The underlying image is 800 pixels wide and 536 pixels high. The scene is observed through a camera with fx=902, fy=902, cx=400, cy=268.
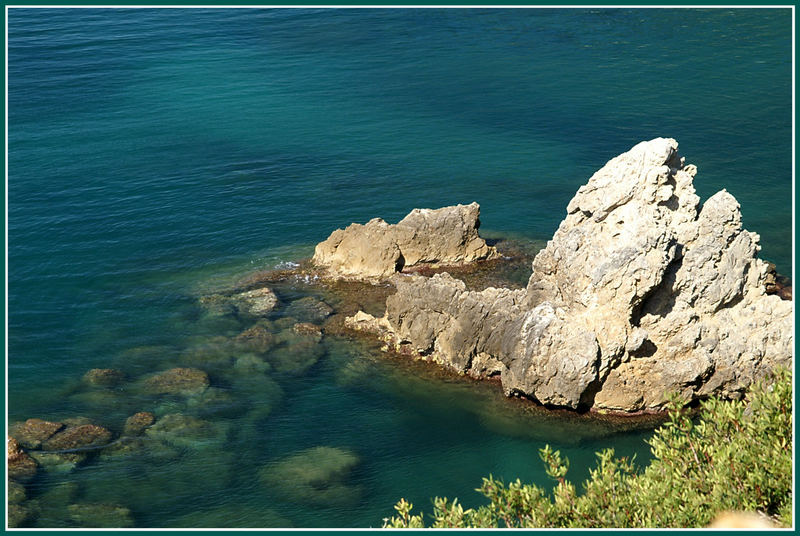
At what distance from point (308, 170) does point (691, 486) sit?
47.0m

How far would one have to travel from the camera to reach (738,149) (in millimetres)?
67188

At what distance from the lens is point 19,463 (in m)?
35.2

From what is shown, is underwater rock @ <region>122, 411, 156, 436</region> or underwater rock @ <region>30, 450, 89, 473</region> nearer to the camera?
underwater rock @ <region>30, 450, 89, 473</region>

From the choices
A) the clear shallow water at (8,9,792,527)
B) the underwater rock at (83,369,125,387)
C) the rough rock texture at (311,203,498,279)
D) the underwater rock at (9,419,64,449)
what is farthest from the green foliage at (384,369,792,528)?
the rough rock texture at (311,203,498,279)

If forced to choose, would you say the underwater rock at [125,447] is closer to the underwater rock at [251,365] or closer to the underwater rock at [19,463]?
the underwater rock at [19,463]

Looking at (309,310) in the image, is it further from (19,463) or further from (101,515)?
(101,515)

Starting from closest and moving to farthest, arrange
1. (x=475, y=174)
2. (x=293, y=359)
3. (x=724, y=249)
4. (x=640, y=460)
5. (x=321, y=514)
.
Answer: (x=321, y=514)
(x=640, y=460)
(x=724, y=249)
(x=293, y=359)
(x=475, y=174)

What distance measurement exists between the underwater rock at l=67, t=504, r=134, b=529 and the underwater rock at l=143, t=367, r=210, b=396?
8.24 m

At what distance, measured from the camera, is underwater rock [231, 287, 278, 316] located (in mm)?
47781

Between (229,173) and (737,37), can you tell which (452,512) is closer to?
(229,173)

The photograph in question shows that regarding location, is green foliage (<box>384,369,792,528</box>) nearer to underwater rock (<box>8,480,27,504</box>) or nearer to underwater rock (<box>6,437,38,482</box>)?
underwater rock (<box>8,480,27,504</box>)

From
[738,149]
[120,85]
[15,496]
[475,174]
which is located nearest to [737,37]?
[738,149]

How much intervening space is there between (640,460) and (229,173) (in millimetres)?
40019

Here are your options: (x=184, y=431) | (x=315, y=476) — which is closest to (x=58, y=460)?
(x=184, y=431)
